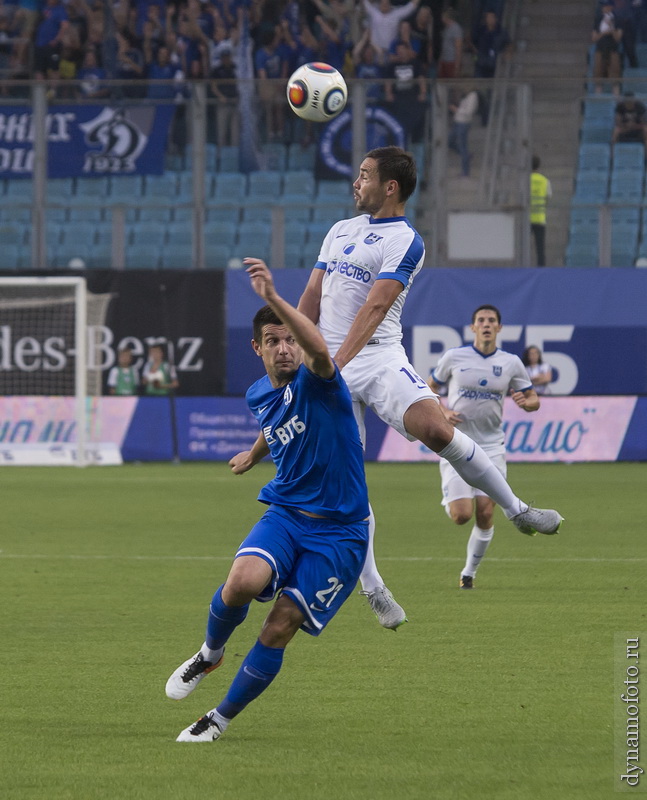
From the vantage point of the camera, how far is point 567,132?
21297 mm

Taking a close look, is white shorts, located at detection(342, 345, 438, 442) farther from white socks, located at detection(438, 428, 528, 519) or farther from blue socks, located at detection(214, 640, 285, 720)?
blue socks, located at detection(214, 640, 285, 720)

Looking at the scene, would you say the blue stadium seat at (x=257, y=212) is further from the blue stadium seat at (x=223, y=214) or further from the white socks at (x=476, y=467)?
the white socks at (x=476, y=467)

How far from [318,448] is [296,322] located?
2.11ft

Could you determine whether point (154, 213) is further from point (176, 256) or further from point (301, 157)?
point (301, 157)

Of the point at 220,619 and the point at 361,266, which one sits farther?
the point at 361,266

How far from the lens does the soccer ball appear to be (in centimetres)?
796

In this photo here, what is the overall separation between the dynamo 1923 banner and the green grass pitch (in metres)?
9.26

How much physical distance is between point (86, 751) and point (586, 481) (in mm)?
14021

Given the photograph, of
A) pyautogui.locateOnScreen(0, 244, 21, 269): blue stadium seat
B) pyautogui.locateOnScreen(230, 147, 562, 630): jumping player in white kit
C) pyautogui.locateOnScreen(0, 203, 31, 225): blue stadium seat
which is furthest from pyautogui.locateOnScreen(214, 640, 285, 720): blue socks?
pyautogui.locateOnScreen(0, 244, 21, 269): blue stadium seat

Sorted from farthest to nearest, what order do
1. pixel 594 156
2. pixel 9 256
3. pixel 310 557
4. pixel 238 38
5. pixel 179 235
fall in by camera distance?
pixel 238 38, pixel 9 256, pixel 179 235, pixel 594 156, pixel 310 557

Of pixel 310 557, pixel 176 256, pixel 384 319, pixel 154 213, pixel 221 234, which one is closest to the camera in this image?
pixel 310 557

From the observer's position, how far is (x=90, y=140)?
21531 mm

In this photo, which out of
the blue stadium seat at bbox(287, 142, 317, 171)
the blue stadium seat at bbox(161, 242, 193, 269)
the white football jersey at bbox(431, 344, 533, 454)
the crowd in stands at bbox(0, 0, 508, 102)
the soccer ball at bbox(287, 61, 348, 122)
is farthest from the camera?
the crowd in stands at bbox(0, 0, 508, 102)

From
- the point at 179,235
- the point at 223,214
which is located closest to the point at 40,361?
the point at 179,235
